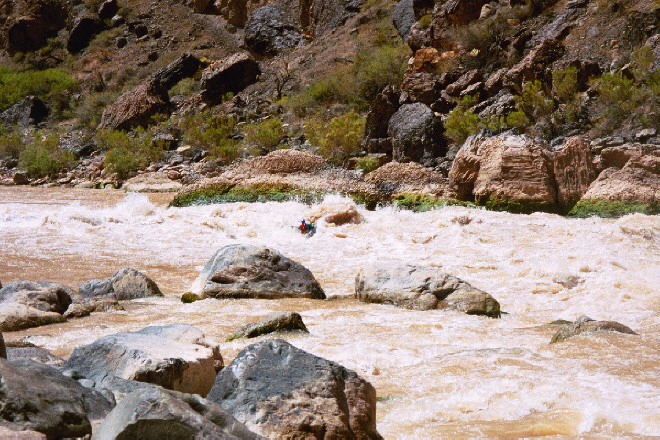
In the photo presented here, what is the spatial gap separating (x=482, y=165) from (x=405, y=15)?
2224 centimetres

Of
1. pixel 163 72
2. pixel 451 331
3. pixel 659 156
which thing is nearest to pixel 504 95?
pixel 659 156

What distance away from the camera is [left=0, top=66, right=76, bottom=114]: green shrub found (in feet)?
147

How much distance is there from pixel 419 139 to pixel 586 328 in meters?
13.4

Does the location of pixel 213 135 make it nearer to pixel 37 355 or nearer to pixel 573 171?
pixel 573 171

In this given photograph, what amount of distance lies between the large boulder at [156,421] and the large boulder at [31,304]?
378 centimetres

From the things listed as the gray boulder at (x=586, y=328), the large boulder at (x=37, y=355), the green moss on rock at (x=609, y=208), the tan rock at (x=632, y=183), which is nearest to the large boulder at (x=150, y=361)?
the large boulder at (x=37, y=355)

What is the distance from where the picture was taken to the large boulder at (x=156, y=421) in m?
2.11

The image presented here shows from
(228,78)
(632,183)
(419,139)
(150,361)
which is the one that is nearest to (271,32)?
(228,78)

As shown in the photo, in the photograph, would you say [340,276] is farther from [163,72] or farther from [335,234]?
[163,72]

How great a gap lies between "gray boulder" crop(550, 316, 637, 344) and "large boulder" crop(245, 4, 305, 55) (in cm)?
3931

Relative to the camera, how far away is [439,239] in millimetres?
11109

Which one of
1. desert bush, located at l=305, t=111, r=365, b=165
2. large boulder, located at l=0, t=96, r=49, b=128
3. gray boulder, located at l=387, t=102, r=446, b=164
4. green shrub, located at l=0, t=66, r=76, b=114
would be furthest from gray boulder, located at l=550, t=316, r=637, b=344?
green shrub, located at l=0, t=66, r=76, b=114

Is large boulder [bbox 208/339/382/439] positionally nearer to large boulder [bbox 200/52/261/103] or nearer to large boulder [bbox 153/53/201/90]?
large boulder [bbox 200/52/261/103]

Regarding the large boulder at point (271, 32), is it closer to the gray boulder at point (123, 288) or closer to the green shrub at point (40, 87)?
the green shrub at point (40, 87)
